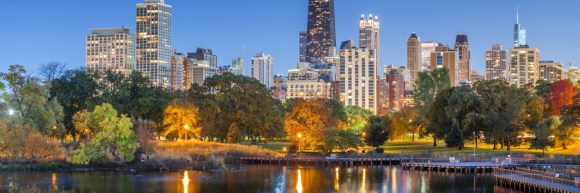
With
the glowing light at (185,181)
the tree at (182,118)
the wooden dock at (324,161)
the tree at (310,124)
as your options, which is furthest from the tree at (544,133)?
the glowing light at (185,181)

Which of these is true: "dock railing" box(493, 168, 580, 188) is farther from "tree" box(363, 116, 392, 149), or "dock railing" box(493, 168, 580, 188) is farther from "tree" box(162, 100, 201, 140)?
"tree" box(162, 100, 201, 140)

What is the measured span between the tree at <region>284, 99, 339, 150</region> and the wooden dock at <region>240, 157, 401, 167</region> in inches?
235

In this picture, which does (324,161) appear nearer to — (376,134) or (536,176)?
(376,134)

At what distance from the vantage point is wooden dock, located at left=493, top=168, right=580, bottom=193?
54.8 metres

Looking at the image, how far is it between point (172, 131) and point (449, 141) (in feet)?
130

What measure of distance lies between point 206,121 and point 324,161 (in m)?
22.0

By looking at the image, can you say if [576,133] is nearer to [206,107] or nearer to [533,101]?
[533,101]

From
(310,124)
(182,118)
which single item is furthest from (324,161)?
(182,118)

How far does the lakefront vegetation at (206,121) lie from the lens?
8106 centimetres

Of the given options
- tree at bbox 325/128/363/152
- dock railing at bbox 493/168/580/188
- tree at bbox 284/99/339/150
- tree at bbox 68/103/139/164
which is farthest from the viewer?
tree at bbox 284/99/339/150

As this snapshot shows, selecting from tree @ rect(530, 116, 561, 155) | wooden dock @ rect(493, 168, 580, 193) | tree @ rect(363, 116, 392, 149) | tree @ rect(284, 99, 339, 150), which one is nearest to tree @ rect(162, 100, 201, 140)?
tree @ rect(284, 99, 339, 150)

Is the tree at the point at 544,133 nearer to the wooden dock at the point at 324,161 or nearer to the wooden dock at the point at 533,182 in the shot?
the wooden dock at the point at 324,161

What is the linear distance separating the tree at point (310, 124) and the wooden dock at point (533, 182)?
108ft

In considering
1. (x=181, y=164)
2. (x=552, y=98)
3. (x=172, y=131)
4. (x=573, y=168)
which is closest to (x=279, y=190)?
(x=181, y=164)
